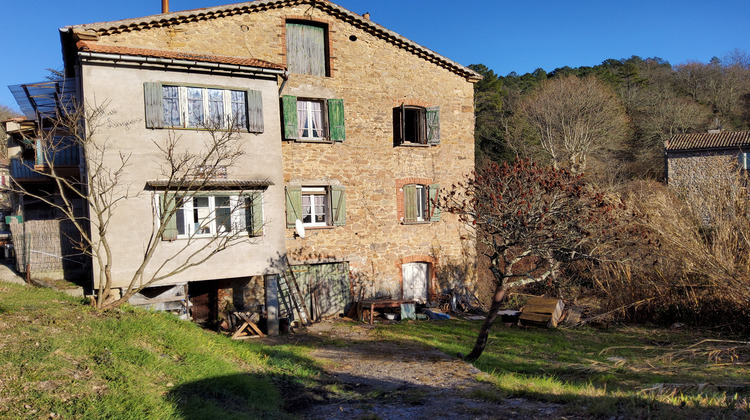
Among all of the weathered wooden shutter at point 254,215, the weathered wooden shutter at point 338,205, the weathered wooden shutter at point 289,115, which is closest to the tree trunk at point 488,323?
the weathered wooden shutter at point 254,215

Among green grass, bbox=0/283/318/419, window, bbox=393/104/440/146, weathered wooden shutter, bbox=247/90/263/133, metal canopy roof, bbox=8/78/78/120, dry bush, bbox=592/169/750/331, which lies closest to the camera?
green grass, bbox=0/283/318/419

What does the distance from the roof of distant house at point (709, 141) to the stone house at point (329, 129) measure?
72.3 feet

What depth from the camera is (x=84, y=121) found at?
11062 millimetres

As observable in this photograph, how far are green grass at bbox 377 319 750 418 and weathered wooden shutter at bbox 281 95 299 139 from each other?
6.35 m

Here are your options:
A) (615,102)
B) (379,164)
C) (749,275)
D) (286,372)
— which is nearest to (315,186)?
(379,164)

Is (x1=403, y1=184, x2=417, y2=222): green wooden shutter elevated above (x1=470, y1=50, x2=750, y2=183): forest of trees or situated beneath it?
situated beneath

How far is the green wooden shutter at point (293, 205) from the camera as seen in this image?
14688mm

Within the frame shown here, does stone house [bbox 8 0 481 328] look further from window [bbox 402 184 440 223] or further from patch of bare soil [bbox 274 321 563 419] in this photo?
patch of bare soil [bbox 274 321 563 419]

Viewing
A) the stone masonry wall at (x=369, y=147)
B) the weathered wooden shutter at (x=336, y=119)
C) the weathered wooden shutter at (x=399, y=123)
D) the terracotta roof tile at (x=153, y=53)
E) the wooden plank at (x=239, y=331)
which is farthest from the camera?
the weathered wooden shutter at (x=399, y=123)

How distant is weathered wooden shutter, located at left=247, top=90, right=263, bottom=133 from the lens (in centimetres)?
1286

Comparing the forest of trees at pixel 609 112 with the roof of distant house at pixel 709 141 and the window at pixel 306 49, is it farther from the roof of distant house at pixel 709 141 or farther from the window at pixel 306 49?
the window at pixel 306 49

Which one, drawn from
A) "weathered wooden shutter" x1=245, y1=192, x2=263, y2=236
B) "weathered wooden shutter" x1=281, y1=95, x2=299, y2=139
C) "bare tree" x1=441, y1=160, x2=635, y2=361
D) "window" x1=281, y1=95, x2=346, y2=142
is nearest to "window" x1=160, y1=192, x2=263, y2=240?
"weathered wooden shutter" x1=245, y1=192, x2=263, y2=236

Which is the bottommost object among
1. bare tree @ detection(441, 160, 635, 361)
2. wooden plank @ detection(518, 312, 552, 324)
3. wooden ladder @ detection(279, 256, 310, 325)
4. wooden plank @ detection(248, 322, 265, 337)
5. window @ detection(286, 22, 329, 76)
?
wooden plank @ detection(518, 312, 552, 324)

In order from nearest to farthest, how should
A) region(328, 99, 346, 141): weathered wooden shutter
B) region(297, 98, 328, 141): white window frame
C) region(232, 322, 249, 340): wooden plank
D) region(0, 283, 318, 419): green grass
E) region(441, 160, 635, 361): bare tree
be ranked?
region(0, 283, 318, 419): green grass < region(441, 160, 635, 361): bare tree < region(232, 322, 249, 340): wooden plank < region(297, 98, 328, 141): white window frame < region(328, 99, 346, 141): weathered wooden shutter
